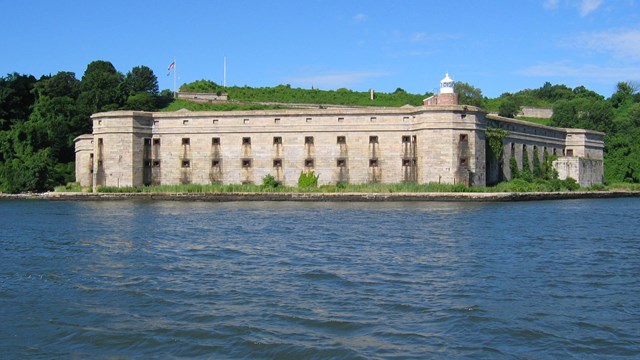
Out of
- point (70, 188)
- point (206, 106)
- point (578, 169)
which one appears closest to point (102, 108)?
Result: point (206, 106)

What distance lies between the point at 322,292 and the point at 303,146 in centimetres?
2928

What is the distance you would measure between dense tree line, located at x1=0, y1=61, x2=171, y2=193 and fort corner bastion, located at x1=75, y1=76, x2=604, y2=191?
5.79 m

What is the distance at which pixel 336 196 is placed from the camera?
35.0 meters

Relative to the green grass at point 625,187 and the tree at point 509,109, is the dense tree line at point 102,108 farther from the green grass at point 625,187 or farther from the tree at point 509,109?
the green grass at point 625,187

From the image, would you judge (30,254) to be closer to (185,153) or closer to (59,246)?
(59,246)

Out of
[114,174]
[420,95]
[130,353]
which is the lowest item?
[130,353]

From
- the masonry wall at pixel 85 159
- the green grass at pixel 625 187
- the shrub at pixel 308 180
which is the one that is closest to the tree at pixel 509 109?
the green grass at pixel 625 187

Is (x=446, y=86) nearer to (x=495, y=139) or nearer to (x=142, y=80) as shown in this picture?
(x=495, y=139)

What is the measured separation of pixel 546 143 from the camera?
1818 inches

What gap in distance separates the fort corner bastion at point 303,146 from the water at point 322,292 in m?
16.6

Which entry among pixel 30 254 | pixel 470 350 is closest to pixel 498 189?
pixel 30 254

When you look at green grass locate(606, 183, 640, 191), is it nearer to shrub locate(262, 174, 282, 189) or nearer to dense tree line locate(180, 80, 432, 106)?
shrub locate(262, 174, 282, 189)

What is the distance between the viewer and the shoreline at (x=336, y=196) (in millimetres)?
33688

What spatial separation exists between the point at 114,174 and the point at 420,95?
44.9 meters
